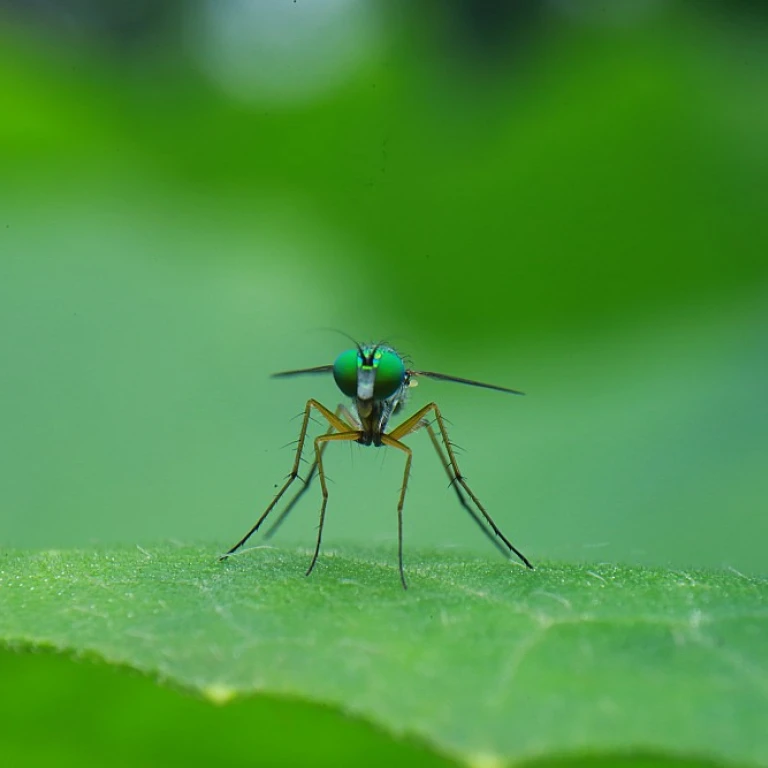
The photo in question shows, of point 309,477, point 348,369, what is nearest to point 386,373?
point 348,369

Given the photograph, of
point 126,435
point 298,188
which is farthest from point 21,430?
point 298,188

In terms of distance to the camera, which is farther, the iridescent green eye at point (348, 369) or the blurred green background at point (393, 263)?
A: the blurred green background at point (393, 263)

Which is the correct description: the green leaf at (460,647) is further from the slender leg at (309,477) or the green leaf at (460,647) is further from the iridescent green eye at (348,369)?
the slender leg at (309,477)

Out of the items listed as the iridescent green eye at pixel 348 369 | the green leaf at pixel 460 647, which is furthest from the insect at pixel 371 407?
the green leaf at pixel 460 647

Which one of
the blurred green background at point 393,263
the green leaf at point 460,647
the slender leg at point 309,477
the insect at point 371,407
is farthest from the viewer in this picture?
the blurred green background at point 393,263

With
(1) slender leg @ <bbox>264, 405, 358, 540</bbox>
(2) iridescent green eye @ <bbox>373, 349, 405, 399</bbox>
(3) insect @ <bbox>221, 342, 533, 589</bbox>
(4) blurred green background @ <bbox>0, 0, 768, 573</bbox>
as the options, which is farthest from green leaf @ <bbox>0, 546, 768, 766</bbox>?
(4) blurred green background @ <bbox>0, 0, 768, 573</bbox>
